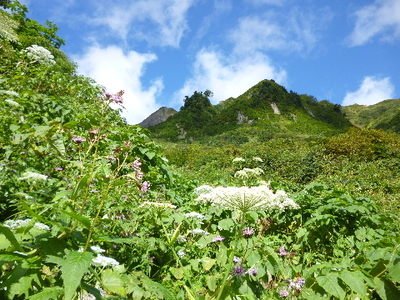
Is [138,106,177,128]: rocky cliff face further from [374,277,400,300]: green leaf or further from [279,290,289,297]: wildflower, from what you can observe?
[374,277,400,300]: green leaf

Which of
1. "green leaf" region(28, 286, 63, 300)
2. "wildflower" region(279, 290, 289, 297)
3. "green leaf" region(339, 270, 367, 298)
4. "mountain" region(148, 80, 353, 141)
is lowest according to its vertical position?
"wildflower" region(279, 290, 289, 297)

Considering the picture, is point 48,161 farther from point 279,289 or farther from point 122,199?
point 279,289

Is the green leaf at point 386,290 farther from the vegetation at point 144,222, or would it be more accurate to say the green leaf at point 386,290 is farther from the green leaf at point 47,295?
the green leaf at point 47,295

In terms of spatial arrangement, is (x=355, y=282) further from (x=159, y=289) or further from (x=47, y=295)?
(x=47, y=295)

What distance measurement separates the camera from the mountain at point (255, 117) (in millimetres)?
31875

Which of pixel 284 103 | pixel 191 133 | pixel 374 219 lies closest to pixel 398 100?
pixel 284 103

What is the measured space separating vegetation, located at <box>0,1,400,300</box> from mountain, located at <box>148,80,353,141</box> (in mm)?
23528

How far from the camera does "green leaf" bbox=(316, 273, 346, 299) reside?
1.37 metres

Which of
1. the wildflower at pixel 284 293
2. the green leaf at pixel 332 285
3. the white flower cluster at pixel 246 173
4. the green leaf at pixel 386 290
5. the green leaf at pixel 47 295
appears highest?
the white flower cluster at pixel 246 173

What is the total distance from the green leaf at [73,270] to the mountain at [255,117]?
26809 mm

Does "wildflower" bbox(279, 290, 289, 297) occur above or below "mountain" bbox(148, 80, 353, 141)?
below

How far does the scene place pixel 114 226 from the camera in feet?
7.06

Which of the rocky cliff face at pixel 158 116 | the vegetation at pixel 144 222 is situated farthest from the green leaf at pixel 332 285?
the rocky cliff face at pixel 158 116

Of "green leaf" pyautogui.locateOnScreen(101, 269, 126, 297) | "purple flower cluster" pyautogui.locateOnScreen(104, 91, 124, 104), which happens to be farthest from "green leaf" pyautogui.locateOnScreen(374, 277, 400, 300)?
"purple flower cluster" pyautogui.locateOnScreen(104, 91, 124, 104)
